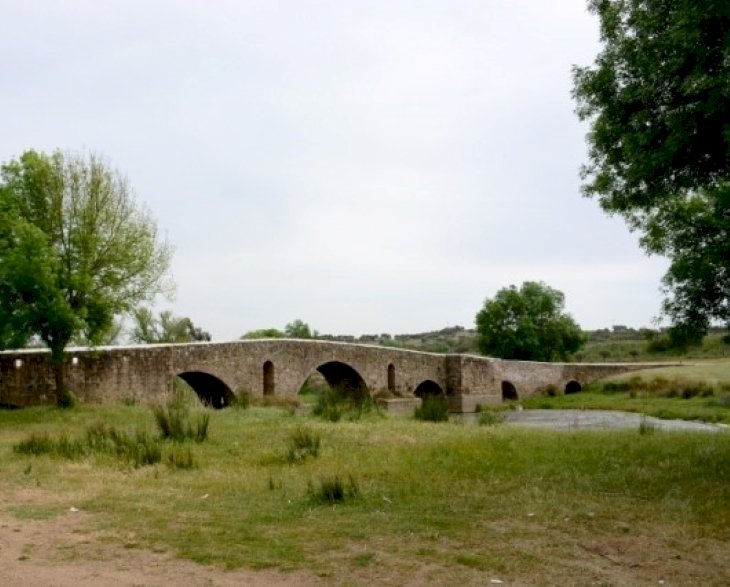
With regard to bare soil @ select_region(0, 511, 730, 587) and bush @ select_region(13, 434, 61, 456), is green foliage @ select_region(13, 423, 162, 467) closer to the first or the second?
bush @ select_region(13, 434, 61, 456)

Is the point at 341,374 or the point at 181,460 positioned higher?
the point at 341,374

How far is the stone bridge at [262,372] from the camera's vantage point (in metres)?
23.5

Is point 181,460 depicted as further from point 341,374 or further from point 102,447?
point 341,374

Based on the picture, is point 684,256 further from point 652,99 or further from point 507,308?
point 507,308

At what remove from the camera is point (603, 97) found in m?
10.8

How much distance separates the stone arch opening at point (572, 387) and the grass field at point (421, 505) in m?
43.7

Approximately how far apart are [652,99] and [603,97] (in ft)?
2.36

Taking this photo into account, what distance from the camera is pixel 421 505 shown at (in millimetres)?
8586

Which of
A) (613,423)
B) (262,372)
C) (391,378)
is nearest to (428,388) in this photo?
(391,378)

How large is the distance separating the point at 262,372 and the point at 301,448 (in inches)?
814

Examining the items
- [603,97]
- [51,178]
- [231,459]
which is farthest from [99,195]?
[603,97]

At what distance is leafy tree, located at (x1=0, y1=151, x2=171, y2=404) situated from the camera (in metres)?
19.4

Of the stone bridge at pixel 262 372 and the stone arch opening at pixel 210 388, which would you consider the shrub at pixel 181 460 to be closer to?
the stone bridge at pixel 262 372

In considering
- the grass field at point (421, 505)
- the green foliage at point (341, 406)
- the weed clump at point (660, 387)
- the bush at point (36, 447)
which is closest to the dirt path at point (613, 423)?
the weed clump at point (660, 387)
